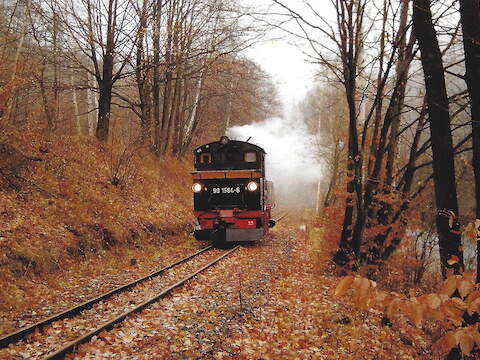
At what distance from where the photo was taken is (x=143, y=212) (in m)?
13.8

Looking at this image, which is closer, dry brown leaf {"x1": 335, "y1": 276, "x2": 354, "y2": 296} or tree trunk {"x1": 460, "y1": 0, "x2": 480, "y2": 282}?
dry brown leaf {"x1": 335, "y1": 276, "x2": 354, "y2": 296}

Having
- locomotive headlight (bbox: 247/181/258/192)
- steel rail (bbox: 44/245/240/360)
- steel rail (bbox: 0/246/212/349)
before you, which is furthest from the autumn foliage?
locomotive headlight (bbox: 247/181/258/192)

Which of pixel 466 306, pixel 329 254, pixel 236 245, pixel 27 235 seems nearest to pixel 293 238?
pixel 236 245

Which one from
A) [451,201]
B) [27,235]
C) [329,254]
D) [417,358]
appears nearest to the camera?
[451,201]

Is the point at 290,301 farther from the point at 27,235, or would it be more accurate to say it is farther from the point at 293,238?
the point at 293,238

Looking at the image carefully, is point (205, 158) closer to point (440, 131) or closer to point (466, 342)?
point (440, 131)

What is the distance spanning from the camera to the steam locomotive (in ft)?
42.6

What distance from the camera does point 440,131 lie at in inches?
199

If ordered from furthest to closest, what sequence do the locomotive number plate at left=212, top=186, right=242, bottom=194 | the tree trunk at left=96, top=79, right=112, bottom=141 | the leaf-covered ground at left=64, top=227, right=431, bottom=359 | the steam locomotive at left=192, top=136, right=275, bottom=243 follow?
the tree trunk at left=96, top=79, right=112, bottom=141 < the locomotive number plate at left=212, top=186, right=242, bottom=194 < the steam locomotive at left=192, top=136, right=275, bottom=243 < the leaf-covered ground at left=64, top=227, right=431, bottom=359

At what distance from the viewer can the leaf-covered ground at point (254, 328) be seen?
5.36 m

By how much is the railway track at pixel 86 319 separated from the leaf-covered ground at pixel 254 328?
0.59ft

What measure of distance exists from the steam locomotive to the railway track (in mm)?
3537

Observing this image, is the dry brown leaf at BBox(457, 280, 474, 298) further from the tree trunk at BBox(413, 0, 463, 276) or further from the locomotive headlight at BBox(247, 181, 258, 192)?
the locomotive headlight at BBox(247, 181, 258, 192)

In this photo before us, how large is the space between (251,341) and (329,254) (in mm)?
6284
